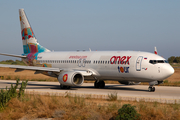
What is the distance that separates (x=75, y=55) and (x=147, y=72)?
989 centimetres

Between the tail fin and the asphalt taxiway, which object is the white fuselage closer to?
the asphalt taxiway

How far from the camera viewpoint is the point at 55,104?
15414 millimetres

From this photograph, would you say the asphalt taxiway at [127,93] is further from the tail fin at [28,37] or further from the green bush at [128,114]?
the tail fin at [28,37]

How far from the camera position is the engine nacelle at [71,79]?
2698cm

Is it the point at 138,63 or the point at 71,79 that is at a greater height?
the point at 138,63

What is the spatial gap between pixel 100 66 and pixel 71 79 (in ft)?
11.2

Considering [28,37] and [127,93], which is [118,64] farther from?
[28,37]

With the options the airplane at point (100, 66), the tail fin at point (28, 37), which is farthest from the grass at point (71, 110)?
the tail fin at point (28, 37)

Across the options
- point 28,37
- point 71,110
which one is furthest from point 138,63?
point 28,37

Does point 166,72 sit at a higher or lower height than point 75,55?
lower

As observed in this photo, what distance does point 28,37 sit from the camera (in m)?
37.6

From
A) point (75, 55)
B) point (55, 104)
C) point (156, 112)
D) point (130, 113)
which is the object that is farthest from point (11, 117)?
point (75, 55)

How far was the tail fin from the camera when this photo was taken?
122 ft

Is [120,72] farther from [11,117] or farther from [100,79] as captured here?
[11,117]
